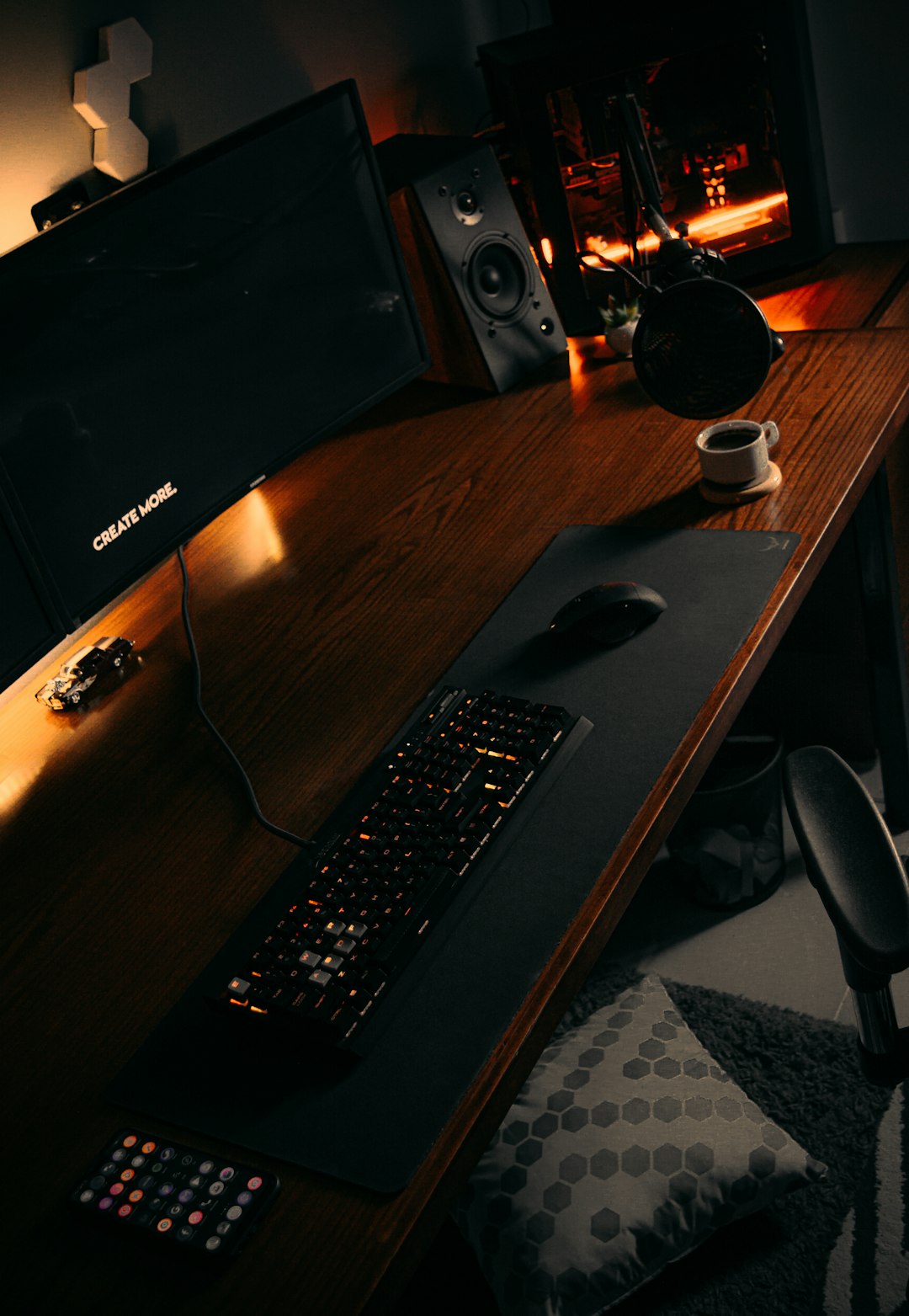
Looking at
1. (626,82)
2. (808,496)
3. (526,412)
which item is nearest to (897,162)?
(626,82)

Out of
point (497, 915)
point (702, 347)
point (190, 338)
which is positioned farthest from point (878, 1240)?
point (190, 338)

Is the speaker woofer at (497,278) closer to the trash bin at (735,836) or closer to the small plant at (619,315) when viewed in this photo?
the small plant at (619,315)

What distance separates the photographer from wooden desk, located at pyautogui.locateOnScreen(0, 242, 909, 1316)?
732mm

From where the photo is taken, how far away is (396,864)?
36.2 inches

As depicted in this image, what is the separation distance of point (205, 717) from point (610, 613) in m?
0.42

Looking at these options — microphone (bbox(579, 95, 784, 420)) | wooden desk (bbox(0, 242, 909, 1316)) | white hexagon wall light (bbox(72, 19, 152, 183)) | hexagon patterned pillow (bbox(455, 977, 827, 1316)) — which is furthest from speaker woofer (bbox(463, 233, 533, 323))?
hexagon patterned pillow (bbox(455, 977, 827, 1316))

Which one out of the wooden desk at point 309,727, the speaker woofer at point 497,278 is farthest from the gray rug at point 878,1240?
the speaker woofer at point 497,278

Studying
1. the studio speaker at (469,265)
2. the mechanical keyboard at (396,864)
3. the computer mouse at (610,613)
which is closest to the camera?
the mechanical keyboard at (396,864)

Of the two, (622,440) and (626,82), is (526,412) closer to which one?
(622,440)

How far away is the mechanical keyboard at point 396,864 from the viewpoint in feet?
2.71

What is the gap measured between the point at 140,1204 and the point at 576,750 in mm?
494

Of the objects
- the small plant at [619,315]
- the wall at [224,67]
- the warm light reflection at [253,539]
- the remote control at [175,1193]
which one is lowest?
the remote control at [175,1193]

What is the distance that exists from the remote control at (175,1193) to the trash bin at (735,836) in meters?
1.12

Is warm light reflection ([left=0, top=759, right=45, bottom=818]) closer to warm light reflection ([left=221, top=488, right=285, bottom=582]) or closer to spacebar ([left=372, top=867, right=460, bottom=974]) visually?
warm light reflection ([left=221, top=488, right=285, bottom=582])
